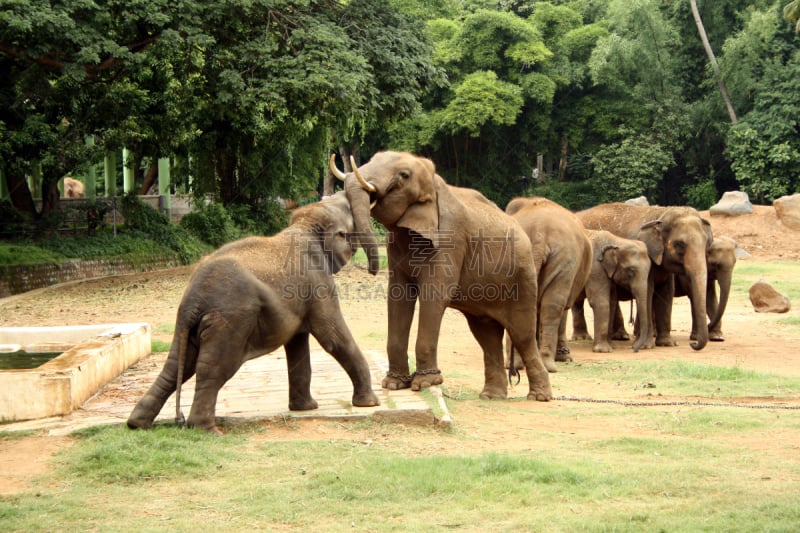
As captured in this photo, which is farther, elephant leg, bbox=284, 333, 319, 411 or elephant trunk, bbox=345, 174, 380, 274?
elephant trunk, bbox=345, 174, 380, 274

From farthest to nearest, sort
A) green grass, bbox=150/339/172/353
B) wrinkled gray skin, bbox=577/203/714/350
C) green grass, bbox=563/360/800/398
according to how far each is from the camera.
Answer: wrinkled gray skin, bbox=577/203/714/350
green grass, bbox=150/339/172/353
green grass, bbox=563/360/800/398

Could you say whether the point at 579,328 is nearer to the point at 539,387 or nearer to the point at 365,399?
the point at 539,387

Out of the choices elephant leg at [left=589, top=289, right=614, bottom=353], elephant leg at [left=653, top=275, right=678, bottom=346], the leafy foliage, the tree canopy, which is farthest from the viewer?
the leafy foliage

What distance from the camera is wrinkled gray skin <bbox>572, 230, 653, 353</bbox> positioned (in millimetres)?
14125

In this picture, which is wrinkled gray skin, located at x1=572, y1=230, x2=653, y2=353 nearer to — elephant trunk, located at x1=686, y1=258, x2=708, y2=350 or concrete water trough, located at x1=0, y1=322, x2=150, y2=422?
elephant trunk, located at x1=686, y1=258, x2=708, y2=350

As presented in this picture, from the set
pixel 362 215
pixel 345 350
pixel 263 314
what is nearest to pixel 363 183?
pixel 362 215

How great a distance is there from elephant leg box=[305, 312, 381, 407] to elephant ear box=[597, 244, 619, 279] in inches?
291

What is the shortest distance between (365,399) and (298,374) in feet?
1.89

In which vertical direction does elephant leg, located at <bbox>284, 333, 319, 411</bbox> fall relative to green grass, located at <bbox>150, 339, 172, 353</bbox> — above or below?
above

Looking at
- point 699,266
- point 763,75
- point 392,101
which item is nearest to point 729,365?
point 699,266

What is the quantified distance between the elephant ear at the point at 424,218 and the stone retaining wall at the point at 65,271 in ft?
42.4

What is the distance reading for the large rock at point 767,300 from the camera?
1833cm

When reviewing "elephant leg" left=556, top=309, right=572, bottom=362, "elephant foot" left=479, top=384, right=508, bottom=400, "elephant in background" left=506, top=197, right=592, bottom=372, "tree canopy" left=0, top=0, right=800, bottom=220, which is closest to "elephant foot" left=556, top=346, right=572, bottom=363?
"elephant leg" left=556, top=309, right=572, bottom=362

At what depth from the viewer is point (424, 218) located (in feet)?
27.7
